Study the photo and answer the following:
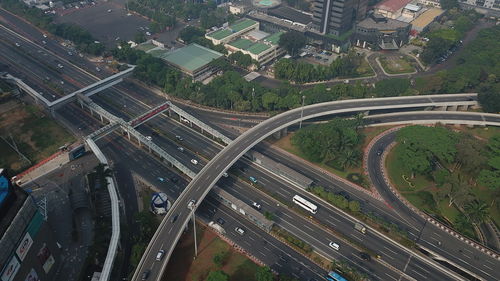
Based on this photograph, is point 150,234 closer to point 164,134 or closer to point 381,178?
point 164,134

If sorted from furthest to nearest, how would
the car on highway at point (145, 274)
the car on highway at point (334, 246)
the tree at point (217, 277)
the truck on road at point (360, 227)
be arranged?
the truck on road at point (360, 227) → the car on highway at point (334, 246) → the car on highway at point (145, 274) → the tree at point (217, 277)

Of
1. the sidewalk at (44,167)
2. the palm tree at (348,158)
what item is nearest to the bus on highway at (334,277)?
the palm tree at (348,158)

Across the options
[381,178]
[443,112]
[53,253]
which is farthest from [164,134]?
[443,112]

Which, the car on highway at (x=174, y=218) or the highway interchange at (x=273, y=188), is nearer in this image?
the highway interchange at (x=273, y=188)

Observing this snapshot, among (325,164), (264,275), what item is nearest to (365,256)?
(264,275)

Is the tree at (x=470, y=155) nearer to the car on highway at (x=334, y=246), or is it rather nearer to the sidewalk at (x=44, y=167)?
the car on highway at (x=334, y=246)

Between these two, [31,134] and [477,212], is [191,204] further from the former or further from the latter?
[31,134]

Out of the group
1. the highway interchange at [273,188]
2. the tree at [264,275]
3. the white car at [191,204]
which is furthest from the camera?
the highway interchange at [273,188]
